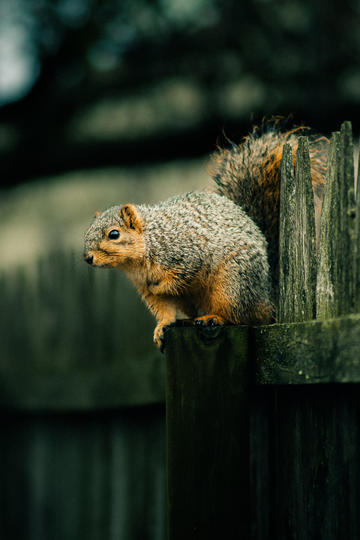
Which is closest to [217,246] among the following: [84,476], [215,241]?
[215,241]

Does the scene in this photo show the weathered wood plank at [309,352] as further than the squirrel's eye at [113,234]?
No

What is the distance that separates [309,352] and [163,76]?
9.39ft

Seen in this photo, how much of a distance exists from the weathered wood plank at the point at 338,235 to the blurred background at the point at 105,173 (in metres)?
1.36

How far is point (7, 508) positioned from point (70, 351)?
823 mm

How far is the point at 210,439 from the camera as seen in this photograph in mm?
1334

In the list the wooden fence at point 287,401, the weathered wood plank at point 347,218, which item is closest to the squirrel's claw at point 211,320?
the wooden fence at point 287,401

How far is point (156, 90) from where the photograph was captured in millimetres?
3682

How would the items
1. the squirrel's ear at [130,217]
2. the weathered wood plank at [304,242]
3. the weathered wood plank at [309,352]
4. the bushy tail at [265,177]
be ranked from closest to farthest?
the weathered wood plank at [309,352], the weathered wood plank at [304,242], the bushy tail at [265,177], the squirrel's ear at [130,217]

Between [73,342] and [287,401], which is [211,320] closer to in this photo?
[287,401]

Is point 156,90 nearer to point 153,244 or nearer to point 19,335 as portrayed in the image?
point 19,335

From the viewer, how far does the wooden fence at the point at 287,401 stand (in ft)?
3.76

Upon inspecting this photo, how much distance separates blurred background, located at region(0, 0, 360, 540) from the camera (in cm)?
258

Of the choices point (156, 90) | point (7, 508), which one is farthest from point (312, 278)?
point (156, 90)

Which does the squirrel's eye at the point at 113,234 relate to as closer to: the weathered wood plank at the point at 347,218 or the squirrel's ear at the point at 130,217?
the squirrel's ear at the point at 130,217
